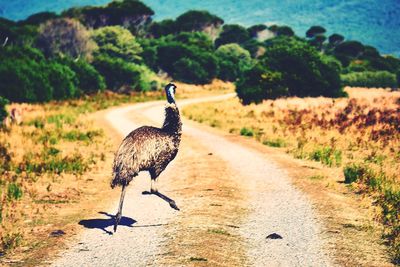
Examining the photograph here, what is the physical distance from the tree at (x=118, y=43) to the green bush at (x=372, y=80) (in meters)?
33.0

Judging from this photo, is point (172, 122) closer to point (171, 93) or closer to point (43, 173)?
point (171, 93)

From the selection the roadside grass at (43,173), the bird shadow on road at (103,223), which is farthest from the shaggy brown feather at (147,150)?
the roadside grass at (43,173)

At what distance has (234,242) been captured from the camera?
8070 millimetres

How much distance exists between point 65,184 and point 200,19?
380 feet

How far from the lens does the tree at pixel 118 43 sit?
248ft

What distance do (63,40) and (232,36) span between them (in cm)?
6710

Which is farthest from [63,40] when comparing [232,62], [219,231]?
[219,231]

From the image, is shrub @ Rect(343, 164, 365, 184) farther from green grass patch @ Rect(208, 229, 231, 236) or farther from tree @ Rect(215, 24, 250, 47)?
tree @ Rect(215, 24, 250, 47)

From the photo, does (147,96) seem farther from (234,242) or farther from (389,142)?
(234,242)

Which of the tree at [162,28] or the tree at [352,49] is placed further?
the tree at [162,28]

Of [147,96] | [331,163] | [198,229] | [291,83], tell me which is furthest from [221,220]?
[147,96]

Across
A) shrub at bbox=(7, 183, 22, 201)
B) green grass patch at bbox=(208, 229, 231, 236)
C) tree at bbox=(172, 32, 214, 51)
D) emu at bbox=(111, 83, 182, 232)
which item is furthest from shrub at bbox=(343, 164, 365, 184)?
tree at bbox=(172, 32, 214, 51)

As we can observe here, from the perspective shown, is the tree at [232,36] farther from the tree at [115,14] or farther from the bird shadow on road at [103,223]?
the bird shadow on road at [103,223]

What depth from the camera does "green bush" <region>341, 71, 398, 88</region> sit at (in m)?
67.9
